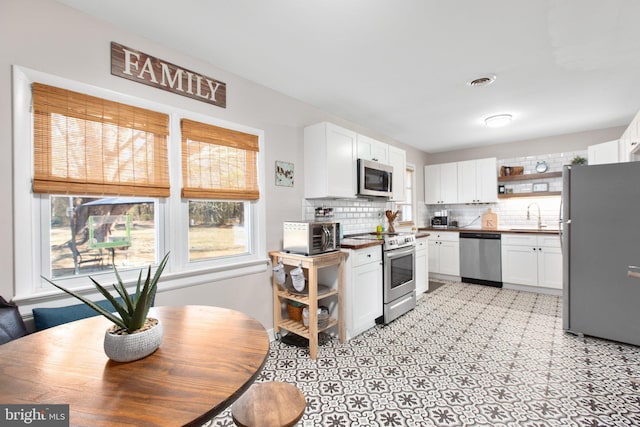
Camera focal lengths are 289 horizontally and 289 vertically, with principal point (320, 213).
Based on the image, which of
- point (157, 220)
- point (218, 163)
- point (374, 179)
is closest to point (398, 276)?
point (374, 179)

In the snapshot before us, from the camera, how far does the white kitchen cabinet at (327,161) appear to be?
10.1ft

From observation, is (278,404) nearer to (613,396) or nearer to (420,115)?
(613,396)

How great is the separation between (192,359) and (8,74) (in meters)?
1.87

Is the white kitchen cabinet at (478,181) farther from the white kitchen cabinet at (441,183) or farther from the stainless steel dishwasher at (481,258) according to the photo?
the stainless steel dishwasher at (481,258)

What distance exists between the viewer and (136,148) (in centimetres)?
203

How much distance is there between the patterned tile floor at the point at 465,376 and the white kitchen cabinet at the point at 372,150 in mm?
2043

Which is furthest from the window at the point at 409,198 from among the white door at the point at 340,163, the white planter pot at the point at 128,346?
the white planter pot at the point at 128,346

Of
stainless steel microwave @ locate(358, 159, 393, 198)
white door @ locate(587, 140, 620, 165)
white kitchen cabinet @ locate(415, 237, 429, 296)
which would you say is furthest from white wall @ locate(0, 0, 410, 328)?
white door @ locate(587, 140, 620, 165)

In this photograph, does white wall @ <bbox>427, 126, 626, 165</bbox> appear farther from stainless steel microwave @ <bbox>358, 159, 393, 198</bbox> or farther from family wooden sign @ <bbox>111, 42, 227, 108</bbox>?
family wooden sign @ <bbox>111, 42, 227, 108</bbox>

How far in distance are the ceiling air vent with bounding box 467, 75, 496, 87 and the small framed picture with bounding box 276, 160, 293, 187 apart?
1.96m

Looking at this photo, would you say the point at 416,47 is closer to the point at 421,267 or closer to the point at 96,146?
the point at 96,146

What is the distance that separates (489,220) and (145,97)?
18.0 feet

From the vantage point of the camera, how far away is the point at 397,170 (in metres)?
4.31

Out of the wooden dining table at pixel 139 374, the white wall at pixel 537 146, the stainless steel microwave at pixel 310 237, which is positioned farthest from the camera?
the white wall at pixel 537 146
